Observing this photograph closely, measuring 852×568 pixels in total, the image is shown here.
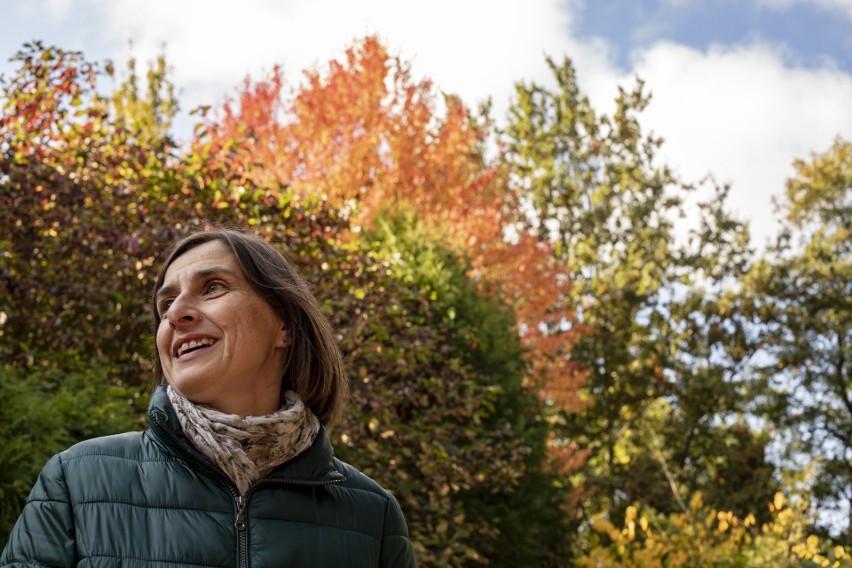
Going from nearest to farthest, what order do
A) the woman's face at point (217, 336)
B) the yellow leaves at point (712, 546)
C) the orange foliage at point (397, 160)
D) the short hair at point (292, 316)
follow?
the woman's face at point (217, 336) < the short hair at point (292, 316) < the yellow leaves at point (712, 546) < the orange foliage at point (397, 160)

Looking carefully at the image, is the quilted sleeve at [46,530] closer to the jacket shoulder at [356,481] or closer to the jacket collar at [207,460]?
the jacket collar at [207,460]

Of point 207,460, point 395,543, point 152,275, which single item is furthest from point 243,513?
point 152,275

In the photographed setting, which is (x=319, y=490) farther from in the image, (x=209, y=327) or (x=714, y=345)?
(x=714, y=345)

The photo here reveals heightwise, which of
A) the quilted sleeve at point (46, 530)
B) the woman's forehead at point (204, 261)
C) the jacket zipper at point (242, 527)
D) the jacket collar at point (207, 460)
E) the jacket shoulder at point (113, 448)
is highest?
the woman's forehead at point (204, 261)

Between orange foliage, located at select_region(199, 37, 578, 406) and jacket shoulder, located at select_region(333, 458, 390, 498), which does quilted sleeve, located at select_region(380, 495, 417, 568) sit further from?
orange foliage, located at select_region(199, 37, 578, 406)

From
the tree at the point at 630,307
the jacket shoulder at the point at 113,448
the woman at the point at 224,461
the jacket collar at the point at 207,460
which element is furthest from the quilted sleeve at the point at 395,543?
the tree at the point at 630,307

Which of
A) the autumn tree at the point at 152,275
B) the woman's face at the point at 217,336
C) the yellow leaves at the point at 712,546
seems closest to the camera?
the woman's face at the point at 217,336

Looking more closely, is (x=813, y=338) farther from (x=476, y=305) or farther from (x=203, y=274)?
(x=203, y=274)

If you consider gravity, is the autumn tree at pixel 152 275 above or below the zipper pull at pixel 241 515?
above

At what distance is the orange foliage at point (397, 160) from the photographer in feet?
50.0

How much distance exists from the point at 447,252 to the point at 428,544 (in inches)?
119

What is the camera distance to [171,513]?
5.75 ft

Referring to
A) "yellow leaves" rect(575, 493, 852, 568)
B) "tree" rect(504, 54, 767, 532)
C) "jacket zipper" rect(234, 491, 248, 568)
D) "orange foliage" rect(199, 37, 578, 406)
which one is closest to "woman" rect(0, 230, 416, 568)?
"jacket zipper" rect(234, 491, 248, 568)

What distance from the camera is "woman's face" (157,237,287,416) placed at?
1873 mm
